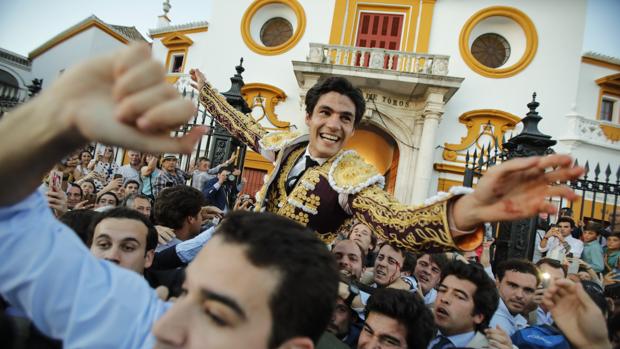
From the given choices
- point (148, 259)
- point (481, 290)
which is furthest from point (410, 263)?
point (148, 259)

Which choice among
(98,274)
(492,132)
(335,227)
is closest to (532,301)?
(335,227)

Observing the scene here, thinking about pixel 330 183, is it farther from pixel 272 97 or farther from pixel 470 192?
pixel 272 97

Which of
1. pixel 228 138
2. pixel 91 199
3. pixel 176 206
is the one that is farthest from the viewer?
pixel 228 138

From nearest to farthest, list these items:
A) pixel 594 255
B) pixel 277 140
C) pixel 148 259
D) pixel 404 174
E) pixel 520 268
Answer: pixel 148 259, pixel 277 140, pixel 520 268, pixel 594 255, pixel 404 174

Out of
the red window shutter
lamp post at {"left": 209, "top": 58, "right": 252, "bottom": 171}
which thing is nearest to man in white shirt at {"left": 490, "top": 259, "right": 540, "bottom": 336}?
lamp post at {"left": 209, "top": 58, "right": 252, "bottom": 171}

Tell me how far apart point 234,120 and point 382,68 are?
968 centimetres

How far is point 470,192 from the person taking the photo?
4.57 ft

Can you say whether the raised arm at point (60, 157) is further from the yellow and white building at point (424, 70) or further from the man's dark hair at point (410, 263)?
the yellow and white building at point (424, 70)

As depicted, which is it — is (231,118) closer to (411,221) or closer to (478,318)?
(411,221)

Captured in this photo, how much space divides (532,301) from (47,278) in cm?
343

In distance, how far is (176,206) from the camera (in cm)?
324

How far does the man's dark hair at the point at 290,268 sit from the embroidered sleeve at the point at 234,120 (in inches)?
72.1

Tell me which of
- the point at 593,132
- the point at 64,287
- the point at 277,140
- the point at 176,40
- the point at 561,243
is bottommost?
the point at 64,287

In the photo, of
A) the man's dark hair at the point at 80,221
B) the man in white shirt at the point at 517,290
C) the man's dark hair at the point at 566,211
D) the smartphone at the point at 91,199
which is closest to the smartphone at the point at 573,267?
the man in white shirt at the point at 517,290
